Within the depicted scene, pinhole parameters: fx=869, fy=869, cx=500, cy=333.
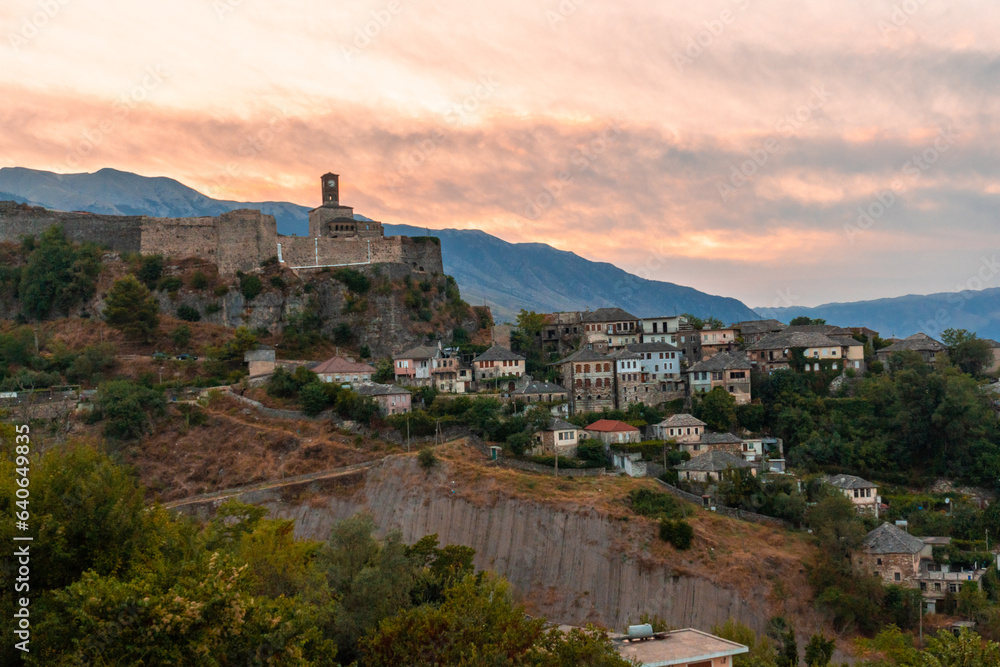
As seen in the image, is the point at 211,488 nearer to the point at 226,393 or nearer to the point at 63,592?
the point at 226,393

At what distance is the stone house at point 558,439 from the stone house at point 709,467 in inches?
255

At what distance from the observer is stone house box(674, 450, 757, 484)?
50.8 m

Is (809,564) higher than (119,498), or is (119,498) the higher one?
(119,498)

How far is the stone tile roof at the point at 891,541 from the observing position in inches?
1742

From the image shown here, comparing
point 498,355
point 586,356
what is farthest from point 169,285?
point 586,356

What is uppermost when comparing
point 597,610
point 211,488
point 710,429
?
point 710,429

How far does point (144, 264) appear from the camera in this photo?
73688mm

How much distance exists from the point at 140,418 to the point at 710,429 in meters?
37.6

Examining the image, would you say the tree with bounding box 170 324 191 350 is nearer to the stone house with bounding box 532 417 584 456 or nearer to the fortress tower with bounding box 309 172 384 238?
the fortress tower with bounding box 309 172 384 238

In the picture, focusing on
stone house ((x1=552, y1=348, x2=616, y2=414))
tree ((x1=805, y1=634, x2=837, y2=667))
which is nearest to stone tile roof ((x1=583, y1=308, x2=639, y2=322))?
stone house ((x1=552, y1=348, x2=616, y2=414))

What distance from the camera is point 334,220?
78125 millimetres

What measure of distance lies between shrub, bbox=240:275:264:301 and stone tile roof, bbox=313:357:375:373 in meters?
11.5

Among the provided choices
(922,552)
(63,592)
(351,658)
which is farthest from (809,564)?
(63,592)

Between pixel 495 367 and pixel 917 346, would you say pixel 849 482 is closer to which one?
pixel 917 346
